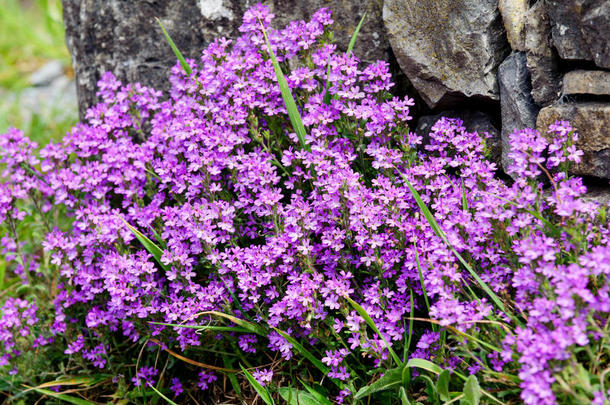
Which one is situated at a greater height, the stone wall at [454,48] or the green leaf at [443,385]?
the stone wall at [454,48]

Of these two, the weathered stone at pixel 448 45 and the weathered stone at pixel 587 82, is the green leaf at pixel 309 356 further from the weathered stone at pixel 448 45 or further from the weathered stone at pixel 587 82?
the weathered stone at pixel 587 82

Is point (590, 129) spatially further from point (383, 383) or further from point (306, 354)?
point (306, 354)

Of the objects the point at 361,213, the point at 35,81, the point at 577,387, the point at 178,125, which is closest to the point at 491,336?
the point at 577,387

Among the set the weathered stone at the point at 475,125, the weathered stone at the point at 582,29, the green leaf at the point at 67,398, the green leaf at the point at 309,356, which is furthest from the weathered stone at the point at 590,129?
the green leaf at the point at 67,398

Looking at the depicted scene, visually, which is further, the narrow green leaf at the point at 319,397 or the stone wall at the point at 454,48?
the narrow green leaf at the point at 319,397

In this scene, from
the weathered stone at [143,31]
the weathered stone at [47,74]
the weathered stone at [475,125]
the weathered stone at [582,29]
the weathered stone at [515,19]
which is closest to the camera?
the weathered stone at [582,29]

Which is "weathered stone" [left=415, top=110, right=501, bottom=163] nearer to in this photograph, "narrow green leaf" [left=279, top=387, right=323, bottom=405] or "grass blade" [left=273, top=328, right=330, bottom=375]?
"grass blade" [left=273, top=328, right=330, bottom=375]

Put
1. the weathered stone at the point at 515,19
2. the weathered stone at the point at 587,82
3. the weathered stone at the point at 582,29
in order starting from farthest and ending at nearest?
the weathered stone at the point at 515,19, the weathered stone at the point at 587,82, the weathered stone at the point at 582,29

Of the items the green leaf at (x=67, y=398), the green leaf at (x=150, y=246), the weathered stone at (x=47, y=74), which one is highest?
the weathered stone at (x=47, y=74)
